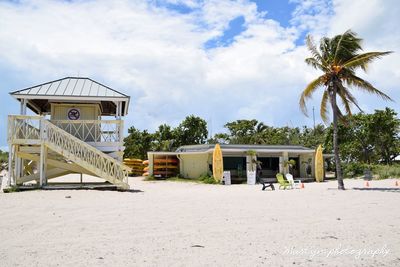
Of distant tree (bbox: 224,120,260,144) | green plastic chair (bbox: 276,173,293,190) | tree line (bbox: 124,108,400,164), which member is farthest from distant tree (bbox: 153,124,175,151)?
green plastic chair (bbox: 276,173,293,190)

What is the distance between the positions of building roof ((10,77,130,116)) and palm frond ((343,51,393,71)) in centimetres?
1020

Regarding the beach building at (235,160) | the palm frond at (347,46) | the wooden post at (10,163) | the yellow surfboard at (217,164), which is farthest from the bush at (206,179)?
the wooden post at (10,163)

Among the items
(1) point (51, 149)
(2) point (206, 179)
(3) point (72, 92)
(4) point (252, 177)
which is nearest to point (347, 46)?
(4) point (252, 177)

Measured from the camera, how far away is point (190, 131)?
39.0m

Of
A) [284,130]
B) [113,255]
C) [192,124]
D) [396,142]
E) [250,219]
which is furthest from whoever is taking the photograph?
[284,130]

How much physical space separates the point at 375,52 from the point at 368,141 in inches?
843

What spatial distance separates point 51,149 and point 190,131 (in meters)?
24.7

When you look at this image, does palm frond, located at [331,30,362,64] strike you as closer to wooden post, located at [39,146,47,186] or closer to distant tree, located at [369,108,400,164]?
wooden post, located at [39,146,47,186]

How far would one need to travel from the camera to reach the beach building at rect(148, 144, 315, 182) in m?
25.2

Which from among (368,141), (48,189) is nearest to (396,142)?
(368,141)

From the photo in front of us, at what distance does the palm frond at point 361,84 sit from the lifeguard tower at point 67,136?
34.1 ft

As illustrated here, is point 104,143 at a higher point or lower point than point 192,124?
lower

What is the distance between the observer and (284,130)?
47156 millimetres

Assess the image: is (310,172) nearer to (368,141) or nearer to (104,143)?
(368,141)
